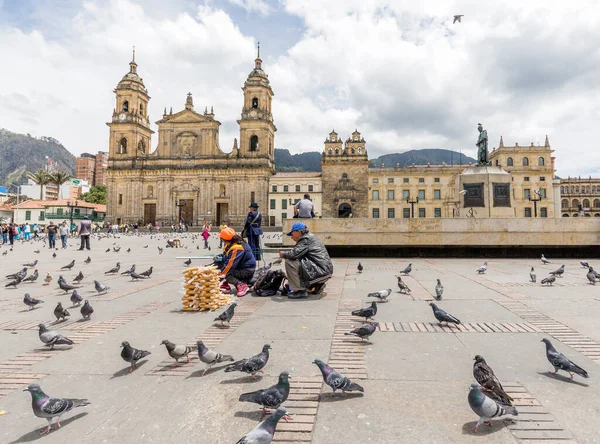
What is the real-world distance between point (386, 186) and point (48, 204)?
196 feet

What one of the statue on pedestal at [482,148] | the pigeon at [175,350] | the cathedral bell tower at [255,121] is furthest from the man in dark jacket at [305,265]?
the cathedral bell tower at [255,121]

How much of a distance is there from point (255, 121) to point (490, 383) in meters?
57.2

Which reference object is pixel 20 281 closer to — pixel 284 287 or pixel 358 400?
pixel 284 287

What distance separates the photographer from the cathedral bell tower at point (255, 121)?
56.9 metres

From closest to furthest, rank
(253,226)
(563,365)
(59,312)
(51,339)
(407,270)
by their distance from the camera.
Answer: (563,365)
(51,339)
(59,312)
(407,270)
(253,226)

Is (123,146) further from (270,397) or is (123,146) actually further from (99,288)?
(270,397)

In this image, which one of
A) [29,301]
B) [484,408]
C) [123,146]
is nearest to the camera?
[484,408]

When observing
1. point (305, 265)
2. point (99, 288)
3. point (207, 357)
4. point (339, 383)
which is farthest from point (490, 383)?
point (99, 288)

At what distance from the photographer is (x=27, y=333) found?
430cm

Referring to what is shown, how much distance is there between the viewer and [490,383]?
244 cm

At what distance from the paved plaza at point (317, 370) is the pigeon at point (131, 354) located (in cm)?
9

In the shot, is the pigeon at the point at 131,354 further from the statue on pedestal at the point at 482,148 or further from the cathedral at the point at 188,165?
the cathedral at the point at 188,165

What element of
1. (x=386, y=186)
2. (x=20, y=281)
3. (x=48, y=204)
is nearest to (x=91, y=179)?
(x=48, y=204)

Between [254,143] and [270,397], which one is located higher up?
[254,143]
